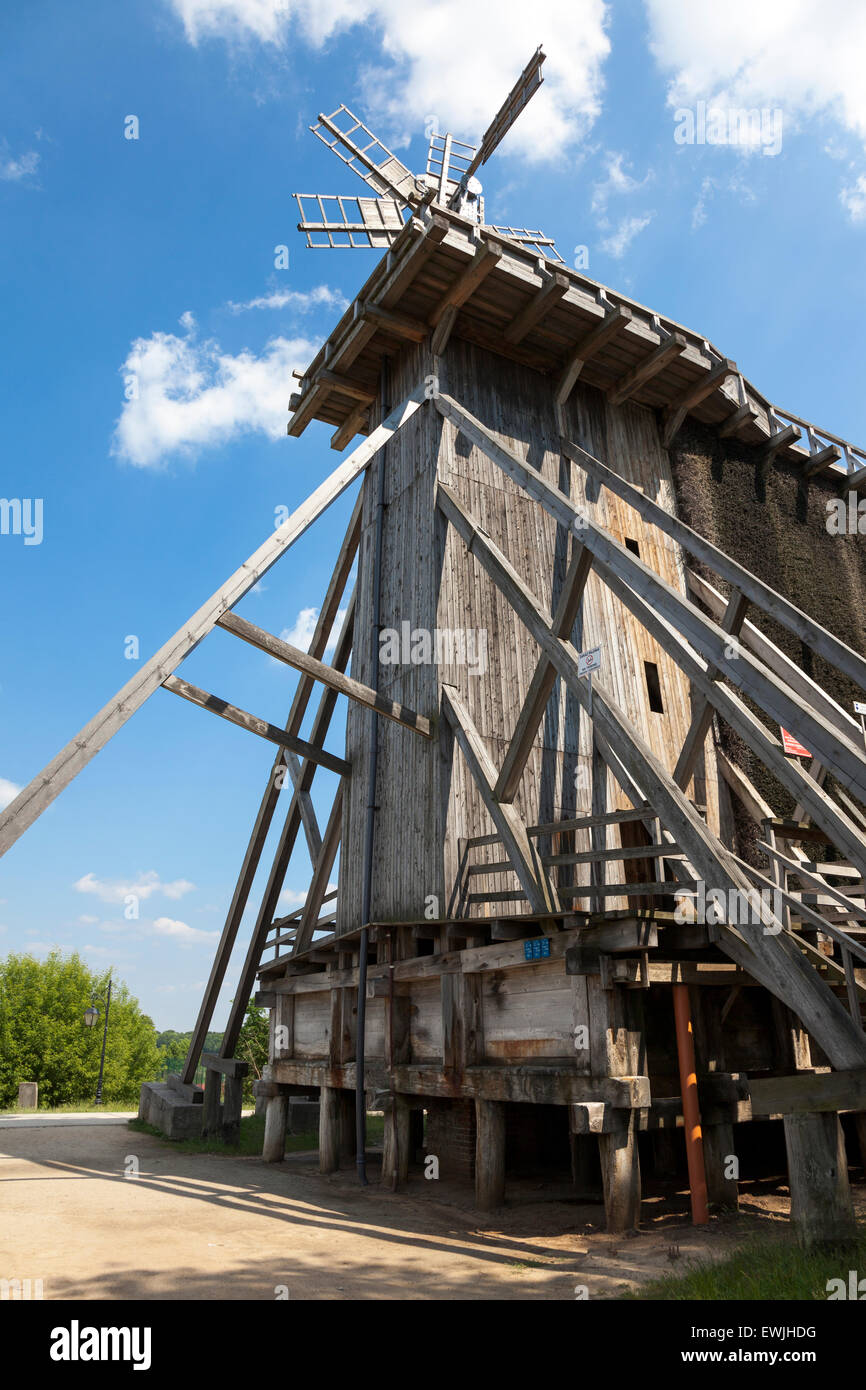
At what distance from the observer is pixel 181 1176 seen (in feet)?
35.8

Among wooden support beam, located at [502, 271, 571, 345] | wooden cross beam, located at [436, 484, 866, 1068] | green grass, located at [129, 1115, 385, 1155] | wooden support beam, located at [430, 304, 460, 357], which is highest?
wooden support beam, located at [502, 271, 571, 345]

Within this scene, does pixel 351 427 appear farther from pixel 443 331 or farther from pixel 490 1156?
pixel 490 1156

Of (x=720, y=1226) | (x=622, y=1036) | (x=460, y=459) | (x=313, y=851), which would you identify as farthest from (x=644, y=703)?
→ (x=720, y=1226)

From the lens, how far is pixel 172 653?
1002cm

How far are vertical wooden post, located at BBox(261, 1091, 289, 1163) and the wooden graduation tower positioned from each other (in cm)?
4

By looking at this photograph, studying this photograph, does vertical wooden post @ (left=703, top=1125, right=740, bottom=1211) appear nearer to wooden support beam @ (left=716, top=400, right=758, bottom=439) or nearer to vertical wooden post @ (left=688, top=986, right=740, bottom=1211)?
vertical wooden post @ (left=688, top=986, right=740, bottom=1211)

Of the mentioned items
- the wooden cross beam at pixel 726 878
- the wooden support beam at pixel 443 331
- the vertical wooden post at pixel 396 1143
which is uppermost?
the wooden support beam at pixel 443 331

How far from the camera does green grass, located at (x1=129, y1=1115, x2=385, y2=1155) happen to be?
14.1m

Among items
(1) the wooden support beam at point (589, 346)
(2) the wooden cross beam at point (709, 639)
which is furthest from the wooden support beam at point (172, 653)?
(1) the wooden support beam at point (589, 346)

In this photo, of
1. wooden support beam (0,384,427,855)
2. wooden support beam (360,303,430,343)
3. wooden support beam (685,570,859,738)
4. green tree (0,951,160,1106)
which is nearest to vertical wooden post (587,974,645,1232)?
wooden support beam (685,570,859,738)

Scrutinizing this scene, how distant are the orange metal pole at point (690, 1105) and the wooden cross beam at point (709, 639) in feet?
9.16

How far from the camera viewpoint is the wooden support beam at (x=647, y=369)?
14.4 meters

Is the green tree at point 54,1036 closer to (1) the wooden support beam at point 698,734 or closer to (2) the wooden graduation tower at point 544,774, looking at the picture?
(2) the wooden graduation tower at point 544,774
